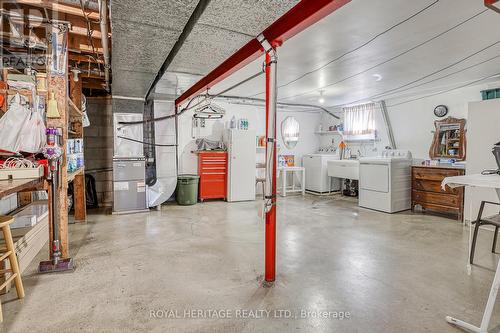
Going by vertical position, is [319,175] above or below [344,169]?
below

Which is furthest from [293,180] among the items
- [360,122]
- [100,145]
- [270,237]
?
[270,237]

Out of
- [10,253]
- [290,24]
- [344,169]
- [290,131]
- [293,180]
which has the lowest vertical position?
[10,253]

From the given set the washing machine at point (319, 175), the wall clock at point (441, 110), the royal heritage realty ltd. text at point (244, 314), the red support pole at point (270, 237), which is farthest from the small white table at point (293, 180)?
the royal heritage realty ltd. text at point (244, 314)

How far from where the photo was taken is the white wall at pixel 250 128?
6.21 m

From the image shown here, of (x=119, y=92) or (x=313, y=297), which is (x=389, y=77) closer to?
(x=313, y=297)

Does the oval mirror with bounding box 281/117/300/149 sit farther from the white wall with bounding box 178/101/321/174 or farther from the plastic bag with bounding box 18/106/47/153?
the plastic bag with bounding box 18/106/47/153

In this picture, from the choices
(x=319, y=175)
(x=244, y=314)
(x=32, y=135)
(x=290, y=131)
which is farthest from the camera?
(x=290, y=131)

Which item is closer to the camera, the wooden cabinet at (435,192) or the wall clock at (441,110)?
the wooden cabinet at (435,192)

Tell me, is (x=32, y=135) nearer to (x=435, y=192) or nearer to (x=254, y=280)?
(x=254, y=280)

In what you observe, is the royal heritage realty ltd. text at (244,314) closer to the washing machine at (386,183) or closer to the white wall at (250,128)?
the washing machine at (386,183)

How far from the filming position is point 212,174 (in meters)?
6.02

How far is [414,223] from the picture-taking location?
4375 mm

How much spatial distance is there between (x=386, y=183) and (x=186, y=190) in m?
3.84

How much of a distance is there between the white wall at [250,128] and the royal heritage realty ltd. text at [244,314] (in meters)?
4.47
